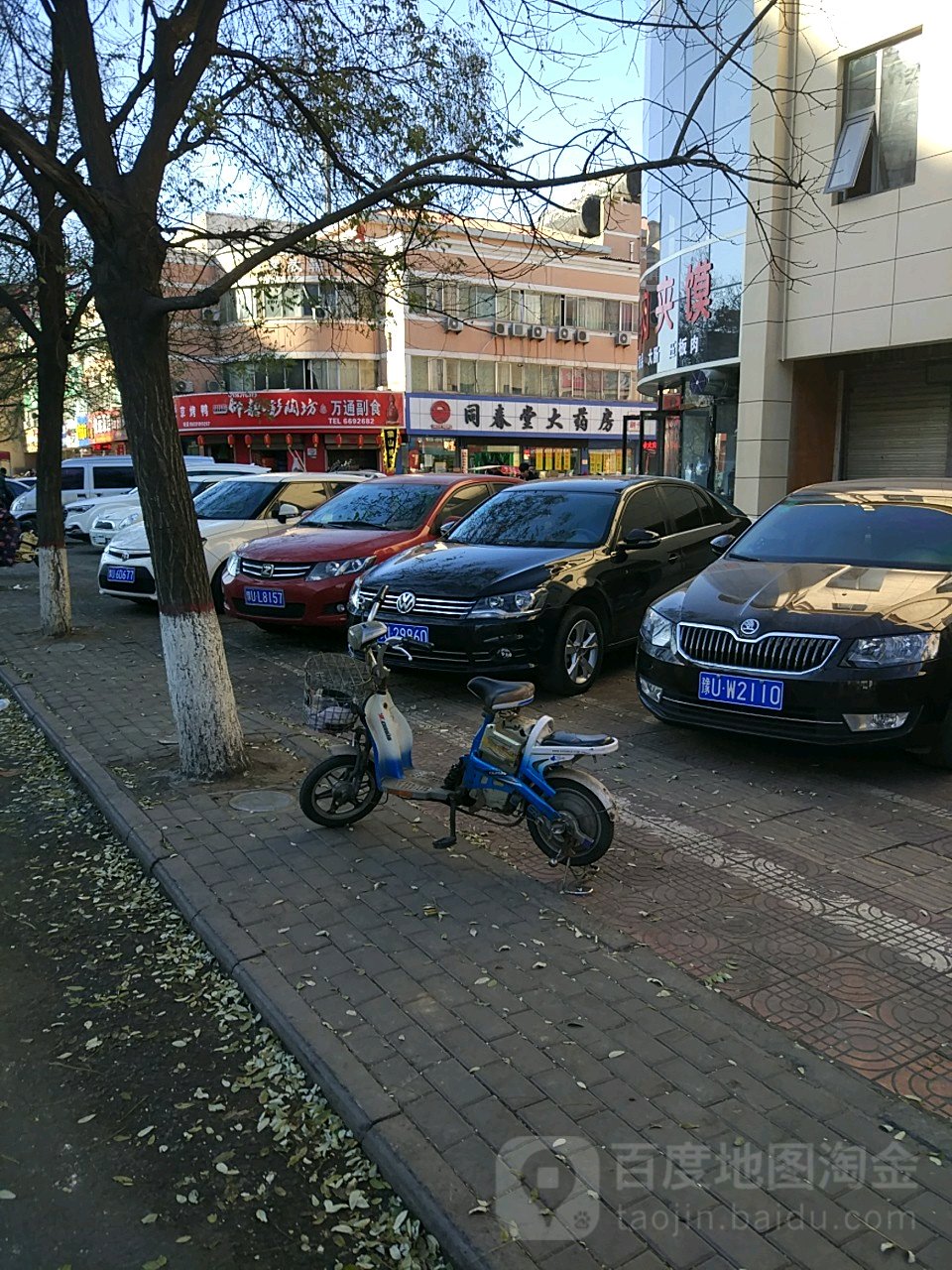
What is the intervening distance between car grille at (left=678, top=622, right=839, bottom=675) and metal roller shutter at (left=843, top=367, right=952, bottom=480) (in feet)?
36.6

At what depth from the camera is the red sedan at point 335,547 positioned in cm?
886

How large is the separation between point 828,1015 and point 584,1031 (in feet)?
2.73

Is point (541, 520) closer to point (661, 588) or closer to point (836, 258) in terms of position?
point (661, 588)

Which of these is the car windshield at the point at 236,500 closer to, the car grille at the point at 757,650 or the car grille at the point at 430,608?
the car grille at the point at 430,608

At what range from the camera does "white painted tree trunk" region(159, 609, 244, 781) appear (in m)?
5.60

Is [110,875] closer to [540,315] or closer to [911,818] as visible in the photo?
[911,818]

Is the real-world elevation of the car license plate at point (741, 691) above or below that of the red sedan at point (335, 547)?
below

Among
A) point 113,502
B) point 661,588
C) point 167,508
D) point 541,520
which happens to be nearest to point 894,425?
point 661,588

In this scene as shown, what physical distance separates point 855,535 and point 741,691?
1.75 m

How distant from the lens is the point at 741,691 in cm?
544

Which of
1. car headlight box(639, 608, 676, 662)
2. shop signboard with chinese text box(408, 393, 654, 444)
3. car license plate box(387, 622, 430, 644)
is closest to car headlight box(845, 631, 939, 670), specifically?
car headlight box(639, 608, 676, 662)

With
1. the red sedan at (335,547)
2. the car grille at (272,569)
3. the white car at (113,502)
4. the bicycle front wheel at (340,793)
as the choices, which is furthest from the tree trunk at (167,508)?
the white car at (113,502)

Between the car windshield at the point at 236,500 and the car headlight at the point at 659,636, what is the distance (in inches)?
272

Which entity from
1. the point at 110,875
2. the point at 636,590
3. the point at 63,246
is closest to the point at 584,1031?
the point at 110,875
